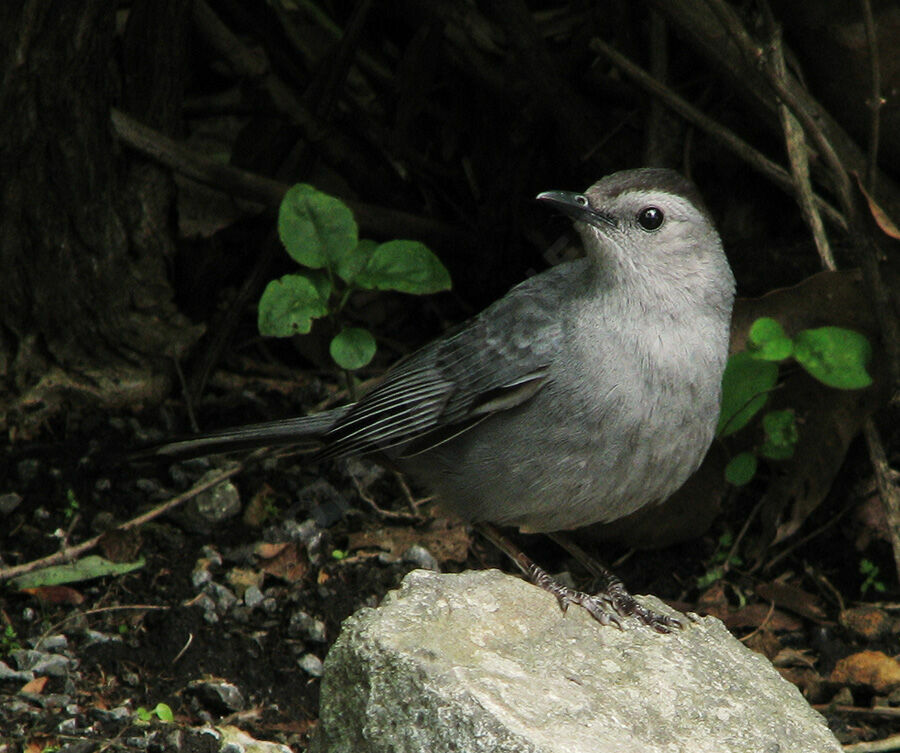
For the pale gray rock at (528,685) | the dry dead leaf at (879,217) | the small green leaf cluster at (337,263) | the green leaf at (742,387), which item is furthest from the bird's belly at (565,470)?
the dry dead leaf at (879,217)

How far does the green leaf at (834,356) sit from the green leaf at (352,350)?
1556 millimetres

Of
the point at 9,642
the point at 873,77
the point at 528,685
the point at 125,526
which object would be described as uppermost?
the point at 873,77

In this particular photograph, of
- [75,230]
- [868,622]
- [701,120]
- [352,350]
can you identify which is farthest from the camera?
[701,120]

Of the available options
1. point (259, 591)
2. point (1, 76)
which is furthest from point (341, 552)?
point (1, 76)

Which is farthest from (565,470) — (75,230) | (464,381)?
(75,230)

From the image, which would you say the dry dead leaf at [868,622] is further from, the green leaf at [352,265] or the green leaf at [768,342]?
the green leaf at [352,265]

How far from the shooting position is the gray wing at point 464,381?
158 inches

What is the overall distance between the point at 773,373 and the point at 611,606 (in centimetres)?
122

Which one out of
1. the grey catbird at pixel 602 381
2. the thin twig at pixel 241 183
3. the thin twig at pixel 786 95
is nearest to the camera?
the grey catbird at pixel 602 381

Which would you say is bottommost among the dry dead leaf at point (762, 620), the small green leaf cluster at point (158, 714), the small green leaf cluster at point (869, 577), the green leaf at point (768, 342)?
the small green leaf cluster at point (158, 714)

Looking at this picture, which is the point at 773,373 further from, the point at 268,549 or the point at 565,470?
the point at 268,549

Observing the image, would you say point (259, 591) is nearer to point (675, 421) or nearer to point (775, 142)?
point (675, 421)

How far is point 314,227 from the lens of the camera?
4688 millimetres

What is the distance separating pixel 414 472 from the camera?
14.6ft
